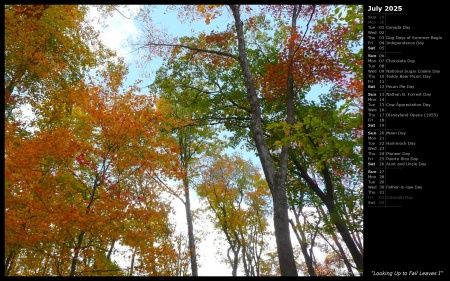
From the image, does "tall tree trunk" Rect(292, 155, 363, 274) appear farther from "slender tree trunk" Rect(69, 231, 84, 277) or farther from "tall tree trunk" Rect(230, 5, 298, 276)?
"slender tree trunk" Rect(69, 231, 84, 277)

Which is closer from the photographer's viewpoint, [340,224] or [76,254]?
[76,254]

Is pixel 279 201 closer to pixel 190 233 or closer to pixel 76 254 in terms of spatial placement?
pixel 76 254

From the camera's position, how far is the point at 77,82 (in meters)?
12.7

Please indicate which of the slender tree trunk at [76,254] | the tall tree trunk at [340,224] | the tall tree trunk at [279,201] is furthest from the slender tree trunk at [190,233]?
the tall tree trunk at [279,201]

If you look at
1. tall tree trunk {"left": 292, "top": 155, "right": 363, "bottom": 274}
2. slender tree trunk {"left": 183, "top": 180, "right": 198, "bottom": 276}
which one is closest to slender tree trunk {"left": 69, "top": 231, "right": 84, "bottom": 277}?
slender tree trunk {"left": 183, "top": 180, "right": 198, "bottom": 276}
